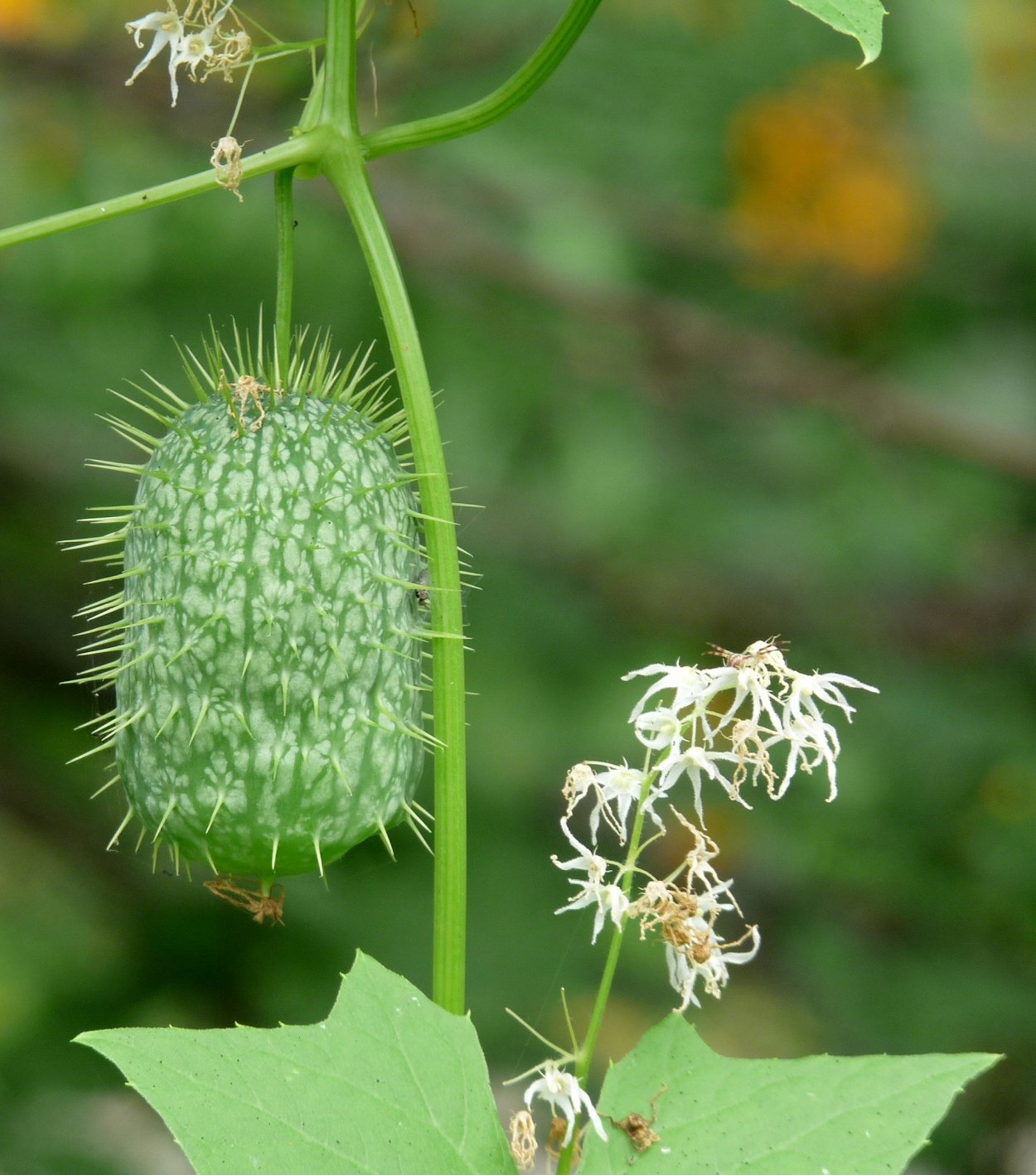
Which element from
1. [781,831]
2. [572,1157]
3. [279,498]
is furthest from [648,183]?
[572,1157]

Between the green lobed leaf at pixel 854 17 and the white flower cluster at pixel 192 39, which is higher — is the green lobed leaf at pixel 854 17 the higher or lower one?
the lower one

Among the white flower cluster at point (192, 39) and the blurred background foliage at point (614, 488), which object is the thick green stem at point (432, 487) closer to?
the white flower cluster at point (192, 39)

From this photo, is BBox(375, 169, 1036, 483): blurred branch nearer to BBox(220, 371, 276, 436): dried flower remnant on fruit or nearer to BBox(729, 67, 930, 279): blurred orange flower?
BBox(729, 67, 930, 279): blurred orange flower

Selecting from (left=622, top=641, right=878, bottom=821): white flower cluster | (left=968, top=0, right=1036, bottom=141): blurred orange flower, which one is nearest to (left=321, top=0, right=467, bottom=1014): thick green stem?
(left=622, top=641, right=878, bottom=821): white flower cluster

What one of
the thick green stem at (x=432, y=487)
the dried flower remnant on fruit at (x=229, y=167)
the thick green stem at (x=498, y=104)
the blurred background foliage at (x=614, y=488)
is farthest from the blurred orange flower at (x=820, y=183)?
the dried flower remnant on fruit at (x=229, y=167)

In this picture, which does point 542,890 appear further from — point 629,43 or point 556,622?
point 629,43

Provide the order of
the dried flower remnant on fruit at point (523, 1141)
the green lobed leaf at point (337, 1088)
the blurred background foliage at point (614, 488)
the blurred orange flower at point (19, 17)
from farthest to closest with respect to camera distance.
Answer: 1. the blurred background foliage at point (614, 488)
2. the blurred orange flower at point (19, 17)
3. the dried flower remnant on fruit at point (523, 1141)
4. the green lobed leaf at point (337, 1088)
